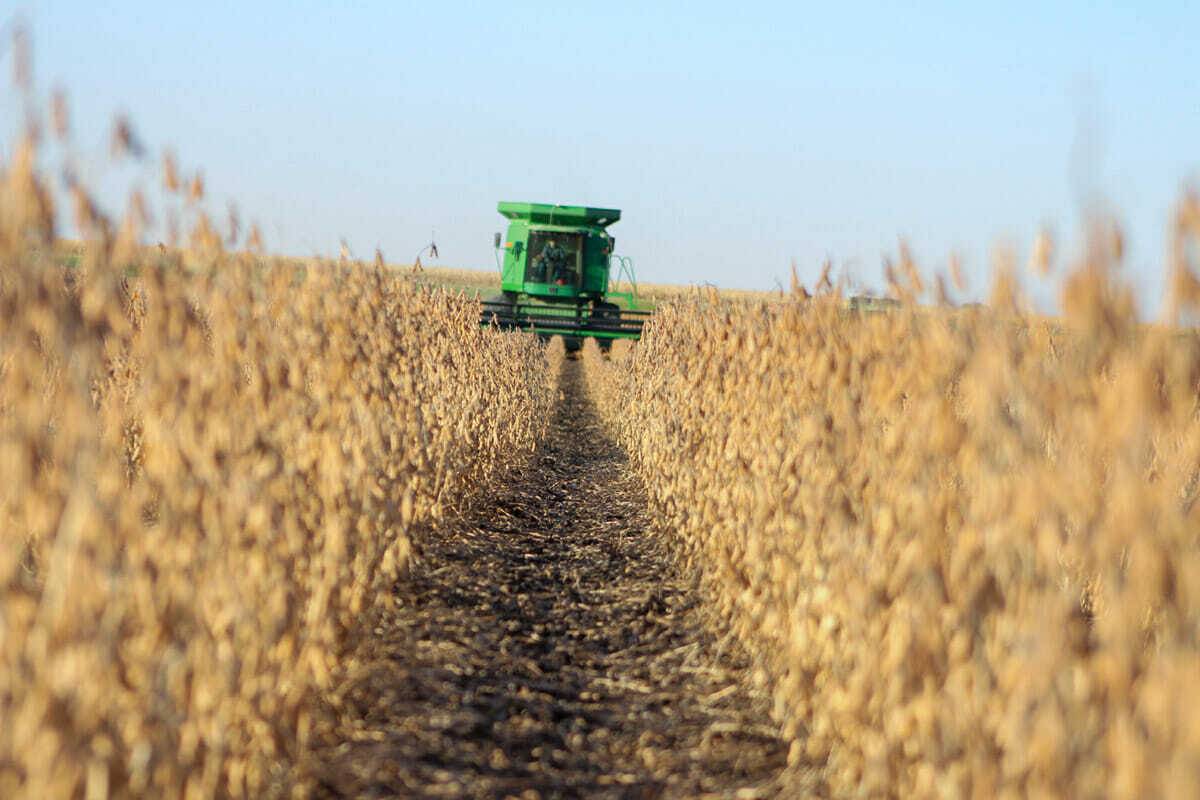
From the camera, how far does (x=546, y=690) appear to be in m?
4.34

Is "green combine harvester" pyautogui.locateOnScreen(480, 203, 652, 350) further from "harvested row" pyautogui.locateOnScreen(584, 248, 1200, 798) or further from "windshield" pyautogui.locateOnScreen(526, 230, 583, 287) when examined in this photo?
"harvested row" pyautogui.locateOnScreen(584, 248, 1200, 798)

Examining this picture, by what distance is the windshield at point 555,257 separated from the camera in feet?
66.4

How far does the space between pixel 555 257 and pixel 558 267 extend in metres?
0.17

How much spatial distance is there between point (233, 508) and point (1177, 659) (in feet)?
6.46

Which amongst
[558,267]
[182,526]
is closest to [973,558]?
[182,526]

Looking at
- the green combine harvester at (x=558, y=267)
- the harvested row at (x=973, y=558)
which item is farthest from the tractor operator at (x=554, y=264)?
the harvested row at (x=973, y=558)

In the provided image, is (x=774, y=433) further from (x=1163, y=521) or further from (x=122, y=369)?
(x=122, y=369)

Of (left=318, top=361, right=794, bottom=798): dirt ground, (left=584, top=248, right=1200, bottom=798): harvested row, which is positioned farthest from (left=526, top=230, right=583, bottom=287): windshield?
(left=584, top=248, right=1200, bottom=798): harvested row

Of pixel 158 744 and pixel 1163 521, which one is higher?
pixel 1163 521

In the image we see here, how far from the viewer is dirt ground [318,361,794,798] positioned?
348cm

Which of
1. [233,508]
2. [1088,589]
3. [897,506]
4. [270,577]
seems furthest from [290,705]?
[1088,589]

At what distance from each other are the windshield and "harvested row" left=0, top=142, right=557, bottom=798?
50.6 feet

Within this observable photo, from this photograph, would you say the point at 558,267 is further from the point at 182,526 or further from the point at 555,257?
the point at 182,526

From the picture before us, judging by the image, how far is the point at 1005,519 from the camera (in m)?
2.45
